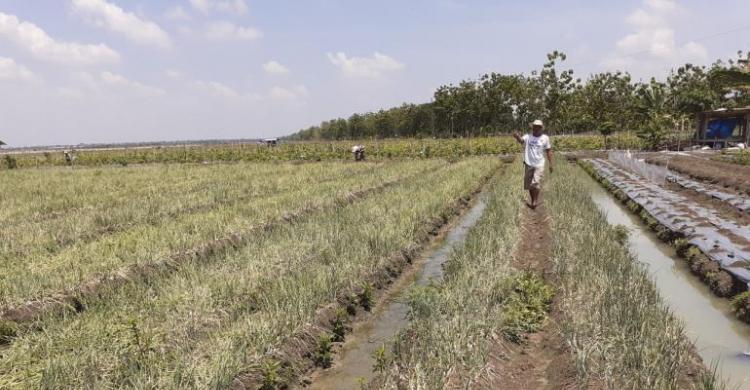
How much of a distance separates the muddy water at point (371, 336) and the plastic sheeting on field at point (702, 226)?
9.61 ft

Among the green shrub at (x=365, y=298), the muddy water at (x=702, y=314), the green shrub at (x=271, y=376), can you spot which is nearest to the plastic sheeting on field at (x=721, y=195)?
Answer: the muddy water at (x=702, y=314)

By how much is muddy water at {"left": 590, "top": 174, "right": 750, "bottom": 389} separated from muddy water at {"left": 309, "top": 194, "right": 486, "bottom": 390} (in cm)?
218

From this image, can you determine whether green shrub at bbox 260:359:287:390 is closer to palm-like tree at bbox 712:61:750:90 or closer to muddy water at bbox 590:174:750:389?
muddy water at bbox 590:174:750:389

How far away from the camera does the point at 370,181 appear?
13820 mm

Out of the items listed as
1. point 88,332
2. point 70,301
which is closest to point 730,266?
point 88,332

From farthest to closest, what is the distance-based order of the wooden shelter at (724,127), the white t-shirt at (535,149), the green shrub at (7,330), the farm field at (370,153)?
the farm field at (370,153) → the wooden shelter at (724,127) → the white t-shirt at (535,149) → the green shrub at (7,330)

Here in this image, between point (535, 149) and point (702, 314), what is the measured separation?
14.6 feet

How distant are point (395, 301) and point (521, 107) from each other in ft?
153

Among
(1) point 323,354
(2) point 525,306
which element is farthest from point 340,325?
(2) point 525,306

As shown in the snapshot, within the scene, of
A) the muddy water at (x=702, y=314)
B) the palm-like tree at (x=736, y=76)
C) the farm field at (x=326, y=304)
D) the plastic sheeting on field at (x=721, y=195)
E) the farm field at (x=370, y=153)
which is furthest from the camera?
the farm field at (x=370, y=153)

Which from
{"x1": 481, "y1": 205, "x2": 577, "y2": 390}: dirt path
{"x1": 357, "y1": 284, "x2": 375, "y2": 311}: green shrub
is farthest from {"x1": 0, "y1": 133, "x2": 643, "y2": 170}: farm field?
{"x1": 481, "y1": 205, "x2": 577, "y2": 390}: dirt path

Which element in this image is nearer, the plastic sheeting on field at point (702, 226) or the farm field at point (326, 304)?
the farm field at point (326, 304)

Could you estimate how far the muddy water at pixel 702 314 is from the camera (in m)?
3.30

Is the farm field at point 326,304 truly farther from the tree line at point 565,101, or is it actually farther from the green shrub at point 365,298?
the tree line at point 565,101
